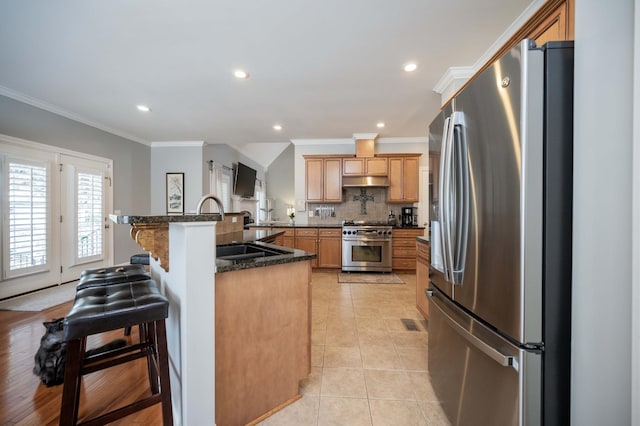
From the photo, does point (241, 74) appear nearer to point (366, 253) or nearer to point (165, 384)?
point (165, 384)

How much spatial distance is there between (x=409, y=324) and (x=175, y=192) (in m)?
5.23

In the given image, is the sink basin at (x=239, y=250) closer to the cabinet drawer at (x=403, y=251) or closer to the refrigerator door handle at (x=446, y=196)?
the refrigerator door handle at (x=446, y=196)

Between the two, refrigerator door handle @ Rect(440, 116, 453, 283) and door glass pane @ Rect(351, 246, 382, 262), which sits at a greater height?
refrigerator door handle @ Rect(440, 116, 453, 283)

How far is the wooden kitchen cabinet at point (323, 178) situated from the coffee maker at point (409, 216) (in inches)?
51.8

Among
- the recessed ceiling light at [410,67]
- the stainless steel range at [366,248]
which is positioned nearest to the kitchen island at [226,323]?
the recessed ceiling light at [410,67]

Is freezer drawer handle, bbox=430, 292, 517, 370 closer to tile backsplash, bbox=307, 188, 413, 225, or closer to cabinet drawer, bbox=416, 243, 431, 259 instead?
cabinet drawer, bbox=416, 243, 431, 259

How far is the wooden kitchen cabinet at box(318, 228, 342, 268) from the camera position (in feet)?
15.5

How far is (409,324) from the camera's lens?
257 cm

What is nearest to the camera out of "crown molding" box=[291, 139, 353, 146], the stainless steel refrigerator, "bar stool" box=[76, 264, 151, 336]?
the stainless steel refrigerator

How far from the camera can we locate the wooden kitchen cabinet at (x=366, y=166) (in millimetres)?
4930

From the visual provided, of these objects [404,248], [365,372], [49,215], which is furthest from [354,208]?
[49,215]

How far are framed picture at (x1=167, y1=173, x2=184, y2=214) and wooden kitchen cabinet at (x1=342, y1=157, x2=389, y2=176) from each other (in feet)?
11.7

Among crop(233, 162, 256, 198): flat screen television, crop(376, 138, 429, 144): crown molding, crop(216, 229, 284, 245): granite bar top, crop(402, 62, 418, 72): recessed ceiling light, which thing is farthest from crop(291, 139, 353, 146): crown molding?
crop(216, 229, 284, 245): granite bar top

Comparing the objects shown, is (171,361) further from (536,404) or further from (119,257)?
(119,257)
